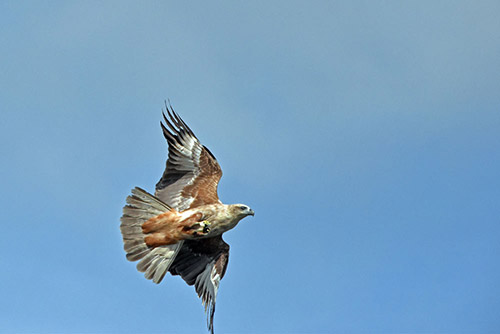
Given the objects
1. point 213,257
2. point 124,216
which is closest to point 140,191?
point 124,216

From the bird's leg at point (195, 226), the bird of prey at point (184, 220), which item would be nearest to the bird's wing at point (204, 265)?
the bird of prey at point (184, 220)

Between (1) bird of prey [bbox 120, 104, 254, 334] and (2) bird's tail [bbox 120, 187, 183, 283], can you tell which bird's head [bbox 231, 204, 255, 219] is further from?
(2) bird's tail [bbox 120, 187, 183, 283]

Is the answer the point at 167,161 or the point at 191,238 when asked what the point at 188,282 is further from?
the point at 167,161

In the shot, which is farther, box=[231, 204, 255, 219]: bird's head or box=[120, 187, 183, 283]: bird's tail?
box=[231, 204, 255, 219]: bird's head

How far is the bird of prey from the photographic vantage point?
12156 mm

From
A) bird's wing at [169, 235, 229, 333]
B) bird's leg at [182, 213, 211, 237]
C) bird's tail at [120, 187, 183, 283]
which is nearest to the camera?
bird's tail at [120, 187, 183, 283]

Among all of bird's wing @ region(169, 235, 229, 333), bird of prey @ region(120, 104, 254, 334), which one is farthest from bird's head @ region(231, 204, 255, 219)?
bird's wing @ region(169, 235, 229, 333)

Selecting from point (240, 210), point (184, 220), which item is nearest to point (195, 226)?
point (184, 220)

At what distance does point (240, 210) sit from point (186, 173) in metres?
1.45

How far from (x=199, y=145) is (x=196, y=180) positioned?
0.80m

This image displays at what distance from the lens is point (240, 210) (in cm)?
1267

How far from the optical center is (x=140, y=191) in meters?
12.1

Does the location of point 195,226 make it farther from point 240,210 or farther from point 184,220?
point 240,210

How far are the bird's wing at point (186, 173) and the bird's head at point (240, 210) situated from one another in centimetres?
49
